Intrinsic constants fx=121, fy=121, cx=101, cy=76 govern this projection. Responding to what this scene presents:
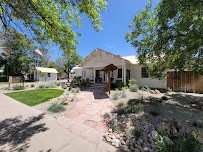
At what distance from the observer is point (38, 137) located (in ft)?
13.3

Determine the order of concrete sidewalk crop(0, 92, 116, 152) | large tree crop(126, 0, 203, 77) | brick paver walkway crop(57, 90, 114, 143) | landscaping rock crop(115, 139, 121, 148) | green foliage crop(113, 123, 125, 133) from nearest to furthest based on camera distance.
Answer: concrete sidewalk crop(0, 92, 116, 152) < landscaping rock crop(115, 139, 121, 148) < brick paver walkway crop(57, 90, 114, 143) < green foliage crop(113, 123, 125, 133) < large tree crop(126, 0, 203, 77)

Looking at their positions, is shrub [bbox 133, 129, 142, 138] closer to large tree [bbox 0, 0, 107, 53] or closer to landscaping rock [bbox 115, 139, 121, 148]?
landscaping rock [bbox 115, 139, 121, 148]

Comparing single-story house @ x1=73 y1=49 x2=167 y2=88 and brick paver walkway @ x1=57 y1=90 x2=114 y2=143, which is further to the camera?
single-story house @ x1=73 y1=49 x2=167 y2=88

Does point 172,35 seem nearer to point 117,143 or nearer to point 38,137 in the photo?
point 117,143

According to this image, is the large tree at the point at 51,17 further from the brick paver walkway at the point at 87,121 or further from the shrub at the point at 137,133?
the shrub at the point at 137,133

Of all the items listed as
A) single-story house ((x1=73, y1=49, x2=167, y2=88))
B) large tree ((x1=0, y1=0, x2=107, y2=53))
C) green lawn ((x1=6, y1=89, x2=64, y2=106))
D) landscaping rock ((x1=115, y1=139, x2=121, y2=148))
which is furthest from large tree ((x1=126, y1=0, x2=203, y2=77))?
green lawn ((x1=6, y1=89, x2=64, y2=106))

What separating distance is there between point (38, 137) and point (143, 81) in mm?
13364

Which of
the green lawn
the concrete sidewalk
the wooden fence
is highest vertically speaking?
the wooden fence

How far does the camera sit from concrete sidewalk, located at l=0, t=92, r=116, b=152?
3512mm

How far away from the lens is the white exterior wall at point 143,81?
1391 centimetres

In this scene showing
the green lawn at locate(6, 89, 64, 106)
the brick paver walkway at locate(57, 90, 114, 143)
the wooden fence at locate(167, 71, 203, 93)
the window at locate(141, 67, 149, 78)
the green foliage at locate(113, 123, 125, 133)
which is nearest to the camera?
the brick paver walkway at locate(57, 90, 114, 143)

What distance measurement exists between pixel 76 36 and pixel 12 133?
14.8 feet

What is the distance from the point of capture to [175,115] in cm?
597

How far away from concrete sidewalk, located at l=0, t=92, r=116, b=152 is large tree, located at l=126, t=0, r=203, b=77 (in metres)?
5.83
